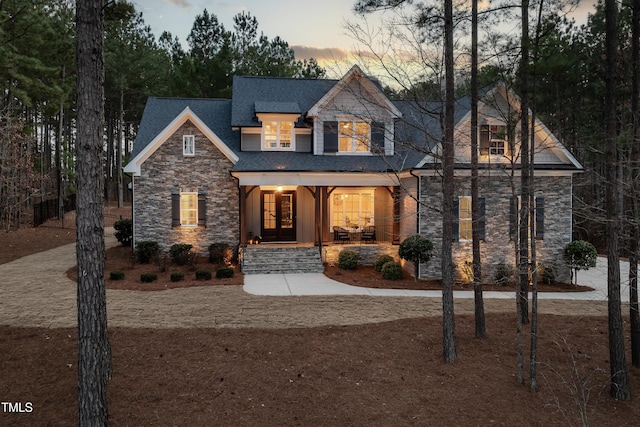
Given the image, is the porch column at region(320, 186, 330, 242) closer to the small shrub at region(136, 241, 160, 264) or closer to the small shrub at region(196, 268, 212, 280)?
the small shrub at region(196, 268, 212, 280)

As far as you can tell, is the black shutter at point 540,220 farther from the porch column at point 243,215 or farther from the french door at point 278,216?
the porch column at point 243,215

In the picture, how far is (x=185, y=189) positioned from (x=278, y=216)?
430 cm

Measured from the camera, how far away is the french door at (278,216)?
19.7m

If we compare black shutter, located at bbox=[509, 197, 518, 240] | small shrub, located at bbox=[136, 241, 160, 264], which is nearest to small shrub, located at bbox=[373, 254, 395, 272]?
black shutter, located at bbox=[509, 197, 518, 240]

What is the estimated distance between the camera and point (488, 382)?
7.60 metres

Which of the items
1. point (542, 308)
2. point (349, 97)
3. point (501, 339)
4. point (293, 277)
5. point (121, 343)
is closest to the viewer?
point (121, 343)

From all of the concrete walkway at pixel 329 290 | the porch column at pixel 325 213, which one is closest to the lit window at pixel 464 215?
the concrete walkway at pixel 329 290

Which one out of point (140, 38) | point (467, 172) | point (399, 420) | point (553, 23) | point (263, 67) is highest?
point (140, 38)

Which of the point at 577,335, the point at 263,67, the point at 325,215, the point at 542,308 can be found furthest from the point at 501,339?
the point at 263,67

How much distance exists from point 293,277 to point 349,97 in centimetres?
819

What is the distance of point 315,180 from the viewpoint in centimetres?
1719

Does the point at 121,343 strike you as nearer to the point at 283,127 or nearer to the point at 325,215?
the point at 325,215

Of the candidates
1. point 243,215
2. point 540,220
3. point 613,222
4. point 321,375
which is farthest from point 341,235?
point 613,222

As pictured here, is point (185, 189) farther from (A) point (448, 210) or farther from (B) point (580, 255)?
(B) point (580, 255)
